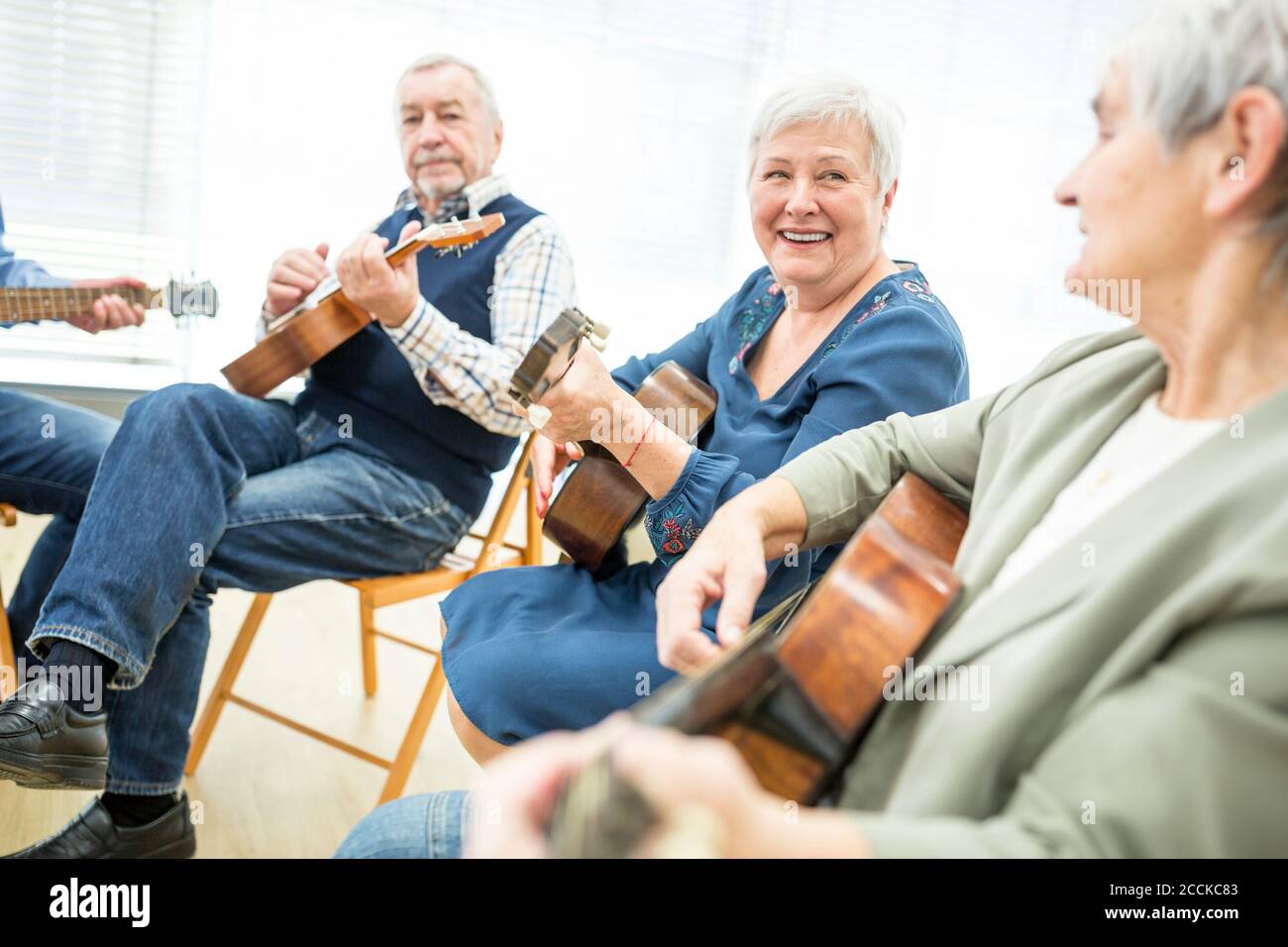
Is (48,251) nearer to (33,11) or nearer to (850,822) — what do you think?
(33,11)

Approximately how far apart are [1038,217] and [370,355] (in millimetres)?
3569

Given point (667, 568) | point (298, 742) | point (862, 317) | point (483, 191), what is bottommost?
point (298, 742)

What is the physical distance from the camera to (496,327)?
7.24 feet

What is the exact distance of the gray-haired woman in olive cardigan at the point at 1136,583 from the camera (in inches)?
25.7

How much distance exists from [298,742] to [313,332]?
3.29 ft

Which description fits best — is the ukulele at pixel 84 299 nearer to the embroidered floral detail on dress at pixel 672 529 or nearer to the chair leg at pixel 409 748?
the chair leg at pixel 409 748

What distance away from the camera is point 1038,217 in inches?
188

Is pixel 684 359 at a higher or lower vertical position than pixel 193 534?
higher

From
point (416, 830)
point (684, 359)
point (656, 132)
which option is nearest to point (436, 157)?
point (684, 359)

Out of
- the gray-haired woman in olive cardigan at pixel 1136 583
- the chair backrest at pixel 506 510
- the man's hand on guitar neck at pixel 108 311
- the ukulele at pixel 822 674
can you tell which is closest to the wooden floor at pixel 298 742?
the chair backrest at pixel 506 510

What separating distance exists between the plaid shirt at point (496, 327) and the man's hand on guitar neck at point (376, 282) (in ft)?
0.09

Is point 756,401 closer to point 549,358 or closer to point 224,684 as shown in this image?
point 549,358
